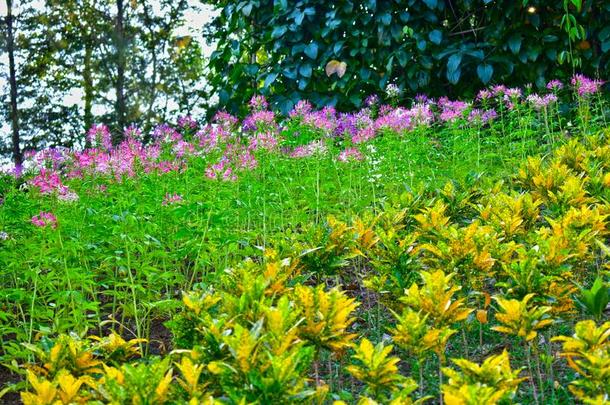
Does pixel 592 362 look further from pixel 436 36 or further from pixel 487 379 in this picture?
pixel 436 36

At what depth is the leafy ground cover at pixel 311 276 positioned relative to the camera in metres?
1.89

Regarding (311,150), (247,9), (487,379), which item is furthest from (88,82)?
(487,379)

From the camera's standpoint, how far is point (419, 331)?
2.08m

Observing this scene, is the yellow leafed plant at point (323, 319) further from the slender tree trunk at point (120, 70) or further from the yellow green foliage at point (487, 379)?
the slender tree trunk at point (120, 70)

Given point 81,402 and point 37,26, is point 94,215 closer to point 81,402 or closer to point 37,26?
point 81,402

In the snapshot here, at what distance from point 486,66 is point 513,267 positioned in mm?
5035

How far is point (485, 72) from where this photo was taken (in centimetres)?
710

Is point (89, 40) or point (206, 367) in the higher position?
point (89, 40)

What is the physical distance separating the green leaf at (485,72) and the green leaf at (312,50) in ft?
5.30

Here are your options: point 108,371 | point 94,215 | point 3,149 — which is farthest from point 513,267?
point 3,149

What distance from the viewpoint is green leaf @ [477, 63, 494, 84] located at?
7040mm

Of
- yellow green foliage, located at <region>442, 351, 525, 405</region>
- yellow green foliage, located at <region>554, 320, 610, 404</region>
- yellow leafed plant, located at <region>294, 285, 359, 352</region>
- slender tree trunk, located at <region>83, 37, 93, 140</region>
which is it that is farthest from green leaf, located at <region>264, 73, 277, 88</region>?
slender tree trunk, located at <region>83, 37, 93, 140</region>

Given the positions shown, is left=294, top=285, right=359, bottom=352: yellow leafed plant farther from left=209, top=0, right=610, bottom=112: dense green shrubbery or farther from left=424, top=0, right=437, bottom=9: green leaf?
left=424, top=0, right=437, bottom=9: green leaf

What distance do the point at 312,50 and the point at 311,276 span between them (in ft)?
14.3
